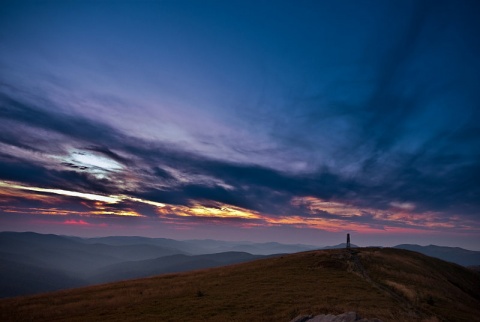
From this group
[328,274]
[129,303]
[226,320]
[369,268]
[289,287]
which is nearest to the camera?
[226,320]

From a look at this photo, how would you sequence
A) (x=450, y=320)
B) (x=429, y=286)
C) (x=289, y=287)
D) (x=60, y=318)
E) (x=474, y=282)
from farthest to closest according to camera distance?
(x=474, y=282)
(x=429, y=286)
(x=289, y=287)
(x=60, y=318)
(x=450, y=320)

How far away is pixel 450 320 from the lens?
23.6 meters

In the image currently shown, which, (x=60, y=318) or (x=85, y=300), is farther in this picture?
(x=85, y=300)

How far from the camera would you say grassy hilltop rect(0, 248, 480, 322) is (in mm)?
23094

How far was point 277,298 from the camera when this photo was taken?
2652 centimetres

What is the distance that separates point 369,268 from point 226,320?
29.4 metres

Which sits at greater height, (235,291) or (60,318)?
(235,291)

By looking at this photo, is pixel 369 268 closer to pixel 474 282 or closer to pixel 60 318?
pixel 474 282

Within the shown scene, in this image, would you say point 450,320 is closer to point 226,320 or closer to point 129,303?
point 226,320

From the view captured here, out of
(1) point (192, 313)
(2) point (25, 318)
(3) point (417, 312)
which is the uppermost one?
(3) point (417, 312)

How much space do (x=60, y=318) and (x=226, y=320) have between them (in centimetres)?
1653

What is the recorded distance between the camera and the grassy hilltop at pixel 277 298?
23.1m

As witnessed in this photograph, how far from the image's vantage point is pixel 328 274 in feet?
123

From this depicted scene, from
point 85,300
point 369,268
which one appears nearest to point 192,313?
point 85,300
